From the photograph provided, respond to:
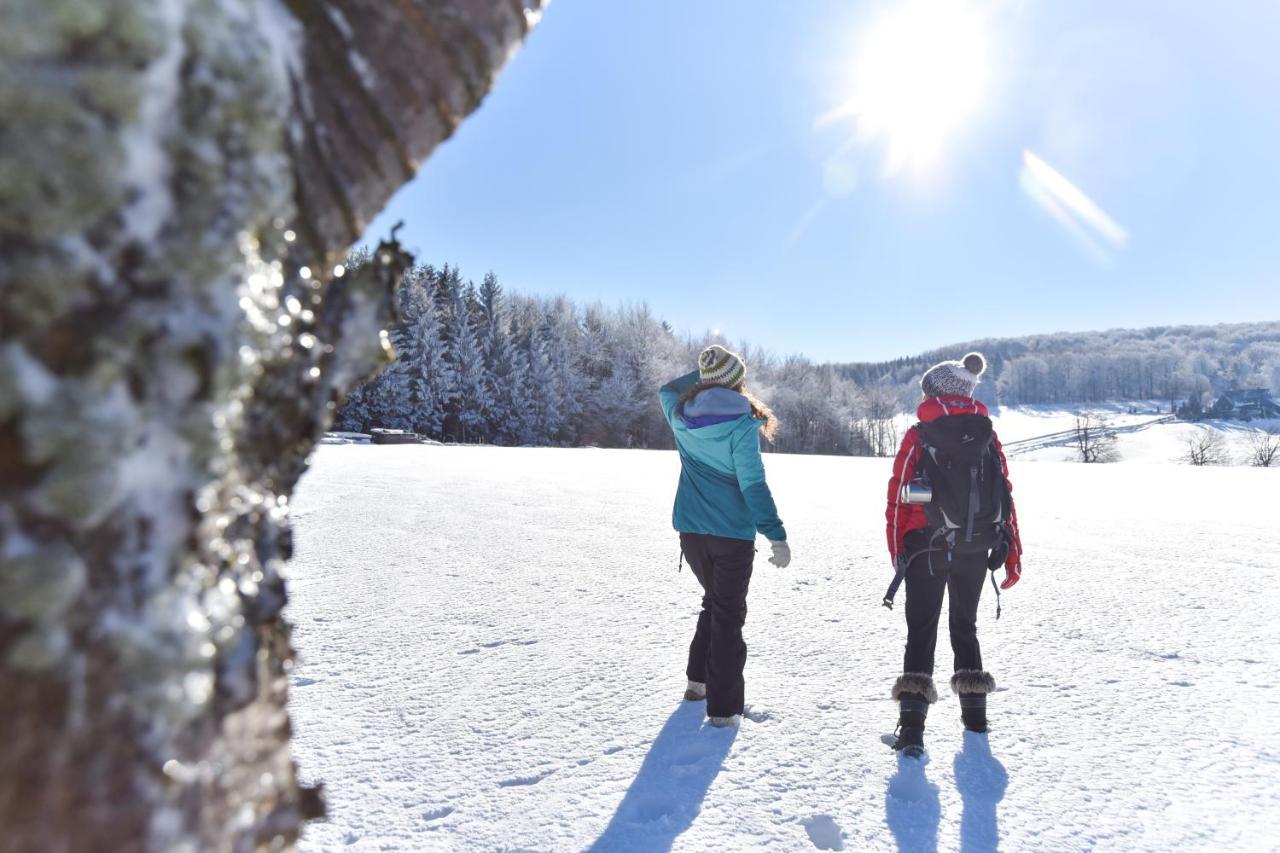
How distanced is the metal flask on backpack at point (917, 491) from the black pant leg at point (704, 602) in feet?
3.07

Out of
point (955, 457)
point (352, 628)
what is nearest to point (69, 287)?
point (955, 457)

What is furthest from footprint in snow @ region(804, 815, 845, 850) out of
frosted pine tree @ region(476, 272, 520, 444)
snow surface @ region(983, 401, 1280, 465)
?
snow surface @ region(983, 401, 1280, 465)

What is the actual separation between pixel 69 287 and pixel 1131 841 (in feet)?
10.00

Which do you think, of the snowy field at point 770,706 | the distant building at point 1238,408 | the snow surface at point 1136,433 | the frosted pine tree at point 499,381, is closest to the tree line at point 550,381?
the frosted pine tree at point 499,381

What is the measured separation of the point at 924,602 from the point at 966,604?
0.23 m

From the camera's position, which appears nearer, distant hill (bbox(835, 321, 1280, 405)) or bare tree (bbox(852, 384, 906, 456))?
bare tree (bbox(852, 384, 906, 456))

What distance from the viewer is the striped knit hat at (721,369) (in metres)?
3.05

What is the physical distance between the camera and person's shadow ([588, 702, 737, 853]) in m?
2.20

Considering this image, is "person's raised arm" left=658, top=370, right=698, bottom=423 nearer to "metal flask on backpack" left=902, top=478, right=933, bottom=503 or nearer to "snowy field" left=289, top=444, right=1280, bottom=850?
"metal flask on backpack" left=902, top=478, right=933, bottom=503

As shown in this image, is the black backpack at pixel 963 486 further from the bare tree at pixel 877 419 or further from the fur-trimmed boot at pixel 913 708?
the bare tree at pixel 877 419

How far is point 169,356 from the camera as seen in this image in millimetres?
608

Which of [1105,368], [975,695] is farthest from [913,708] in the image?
[1105,368]

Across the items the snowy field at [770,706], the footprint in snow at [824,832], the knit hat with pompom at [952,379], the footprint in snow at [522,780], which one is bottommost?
the footprint in snow at [824,832]

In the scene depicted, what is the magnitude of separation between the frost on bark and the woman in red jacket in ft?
8.67
